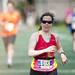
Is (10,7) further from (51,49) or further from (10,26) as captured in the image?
(51,49)

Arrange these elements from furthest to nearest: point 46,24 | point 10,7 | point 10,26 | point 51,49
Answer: point 10,26
point 10,7
point 46,24
point 51,49

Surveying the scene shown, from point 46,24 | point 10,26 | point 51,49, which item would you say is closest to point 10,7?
point 10,26

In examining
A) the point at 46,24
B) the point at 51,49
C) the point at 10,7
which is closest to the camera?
the point at 51,49

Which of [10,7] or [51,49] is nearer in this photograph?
[51,49]

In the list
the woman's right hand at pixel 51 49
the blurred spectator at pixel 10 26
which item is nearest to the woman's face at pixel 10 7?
the blurred spectator at pixel 10 26

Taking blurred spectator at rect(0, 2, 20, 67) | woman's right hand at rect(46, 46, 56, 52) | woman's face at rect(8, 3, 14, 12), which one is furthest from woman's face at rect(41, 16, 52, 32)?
blurred spectator at rect(0, 2, 20, 67)

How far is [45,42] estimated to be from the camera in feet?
28.4

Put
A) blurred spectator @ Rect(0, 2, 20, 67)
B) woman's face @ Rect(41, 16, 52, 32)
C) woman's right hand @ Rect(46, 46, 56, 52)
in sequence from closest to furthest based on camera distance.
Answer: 1. woman's right hand @ Rect(46, 46, 56, 52)
2. woman's face @ Rect(41, 16, 52, 32)
3. blurred spectator @ Rect(0, 2, 20, 67)

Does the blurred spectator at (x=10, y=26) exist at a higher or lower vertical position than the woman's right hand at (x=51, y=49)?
lower

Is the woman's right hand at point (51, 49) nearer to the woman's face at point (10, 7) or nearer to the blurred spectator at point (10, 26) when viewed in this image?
the woman's face at point (10, 7)

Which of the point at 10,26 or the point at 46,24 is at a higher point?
the point at 46,24

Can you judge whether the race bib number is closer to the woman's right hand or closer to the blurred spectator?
the woman's right hand

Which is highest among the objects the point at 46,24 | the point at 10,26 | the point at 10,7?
the point at 46,24

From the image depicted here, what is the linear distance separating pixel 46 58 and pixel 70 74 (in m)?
5.21
